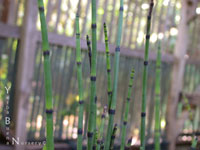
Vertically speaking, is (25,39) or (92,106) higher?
(25,39)

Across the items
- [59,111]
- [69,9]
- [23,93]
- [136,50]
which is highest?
[69,9]

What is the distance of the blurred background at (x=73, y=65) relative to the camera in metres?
2.18

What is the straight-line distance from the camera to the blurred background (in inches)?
86.0

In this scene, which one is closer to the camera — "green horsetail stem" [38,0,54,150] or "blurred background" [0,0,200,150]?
"green horsetail stem" [38,0,54,150]

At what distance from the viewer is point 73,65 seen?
2561 mm

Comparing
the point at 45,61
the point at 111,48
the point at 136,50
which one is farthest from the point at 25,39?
the point at 45,61

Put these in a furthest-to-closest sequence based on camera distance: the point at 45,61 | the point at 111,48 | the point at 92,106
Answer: the point at 111,48 → the point at 92,106 → the point at 45,61

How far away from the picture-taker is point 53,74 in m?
2.47

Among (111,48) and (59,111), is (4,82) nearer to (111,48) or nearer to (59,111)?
(59,111)

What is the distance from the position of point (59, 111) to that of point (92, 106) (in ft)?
6.01

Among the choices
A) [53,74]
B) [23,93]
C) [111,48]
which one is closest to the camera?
[23,93]

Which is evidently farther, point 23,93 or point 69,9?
point 69,9

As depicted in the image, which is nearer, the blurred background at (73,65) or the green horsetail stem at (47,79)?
the green horsetail stem at (47,79)

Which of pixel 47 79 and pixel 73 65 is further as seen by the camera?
pixel 73 65
